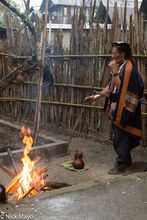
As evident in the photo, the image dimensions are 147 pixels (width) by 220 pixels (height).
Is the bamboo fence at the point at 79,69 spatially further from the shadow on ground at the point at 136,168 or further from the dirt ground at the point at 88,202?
the dirt ground at the point at 88,202

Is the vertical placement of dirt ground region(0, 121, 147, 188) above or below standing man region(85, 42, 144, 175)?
below

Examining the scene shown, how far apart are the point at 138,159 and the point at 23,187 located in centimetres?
246

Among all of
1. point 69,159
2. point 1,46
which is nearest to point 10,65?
point 1,46

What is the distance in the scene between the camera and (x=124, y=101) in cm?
376

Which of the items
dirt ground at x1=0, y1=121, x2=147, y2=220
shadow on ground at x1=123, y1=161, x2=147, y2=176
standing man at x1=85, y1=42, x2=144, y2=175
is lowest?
shadow on ground at x1=123, y1=161, x2=147, y2=176

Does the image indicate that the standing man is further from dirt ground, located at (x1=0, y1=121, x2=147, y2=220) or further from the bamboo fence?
the bamboo fence

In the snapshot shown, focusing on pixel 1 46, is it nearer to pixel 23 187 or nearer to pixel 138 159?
pixel 138 159

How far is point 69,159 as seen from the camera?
15.6ft

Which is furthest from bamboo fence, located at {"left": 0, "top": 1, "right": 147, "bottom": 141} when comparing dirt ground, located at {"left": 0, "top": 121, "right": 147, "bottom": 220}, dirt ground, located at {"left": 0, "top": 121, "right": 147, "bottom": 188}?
dirt ground, located at {"left": 0, "top": 121, "right": 147, "bottom": 220}

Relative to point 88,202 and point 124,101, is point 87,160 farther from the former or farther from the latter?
point 88,202

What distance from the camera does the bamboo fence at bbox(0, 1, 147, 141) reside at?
5.35 meters

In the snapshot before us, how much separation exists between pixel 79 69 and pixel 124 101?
2586mm

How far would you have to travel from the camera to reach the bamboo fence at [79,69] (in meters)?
5.35

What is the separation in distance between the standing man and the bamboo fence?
1.37m
